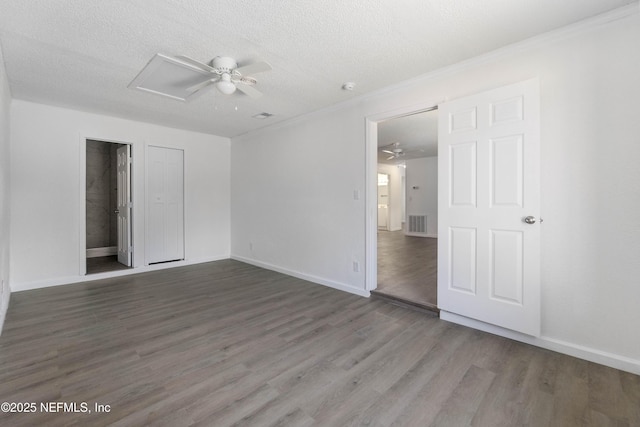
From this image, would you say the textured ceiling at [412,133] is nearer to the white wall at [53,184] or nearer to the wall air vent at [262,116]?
the wall air vent at [262,116]

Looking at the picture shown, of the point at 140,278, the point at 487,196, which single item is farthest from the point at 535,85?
the point at 140,278

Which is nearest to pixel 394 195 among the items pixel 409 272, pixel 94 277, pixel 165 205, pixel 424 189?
pixel 424 189

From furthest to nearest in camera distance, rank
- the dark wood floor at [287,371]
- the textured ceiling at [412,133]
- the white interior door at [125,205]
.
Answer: the white interior door at [125,205] < the textured ceiling at [412,133] < the dark wood floor at [287,371]

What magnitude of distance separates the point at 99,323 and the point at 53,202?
7.67 ft

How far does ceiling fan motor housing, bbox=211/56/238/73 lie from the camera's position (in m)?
2.46

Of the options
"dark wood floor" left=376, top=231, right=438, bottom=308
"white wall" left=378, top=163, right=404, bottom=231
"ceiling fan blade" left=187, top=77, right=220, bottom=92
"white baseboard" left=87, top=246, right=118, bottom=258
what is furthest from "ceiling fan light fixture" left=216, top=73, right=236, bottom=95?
"white wall" left=378, top=163, right=404, bottom=231

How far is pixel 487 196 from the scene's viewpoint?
243 centimetres

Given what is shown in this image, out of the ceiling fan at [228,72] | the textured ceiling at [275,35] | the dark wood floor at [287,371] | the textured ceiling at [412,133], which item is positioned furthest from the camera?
the textured ceiling at [412,133]

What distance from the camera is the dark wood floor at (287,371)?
1.54 meters

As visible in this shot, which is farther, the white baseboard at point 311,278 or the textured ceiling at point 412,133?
the textured ceiling at point 412,133

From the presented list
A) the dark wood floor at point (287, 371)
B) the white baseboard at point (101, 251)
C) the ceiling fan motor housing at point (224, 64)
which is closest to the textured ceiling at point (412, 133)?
the ceiling fan motor housing at point (224, 64)

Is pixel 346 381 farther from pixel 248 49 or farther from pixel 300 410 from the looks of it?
pixel 248 49

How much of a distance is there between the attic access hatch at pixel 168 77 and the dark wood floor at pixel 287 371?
7.82 ft

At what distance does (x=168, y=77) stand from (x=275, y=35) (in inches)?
55.1
